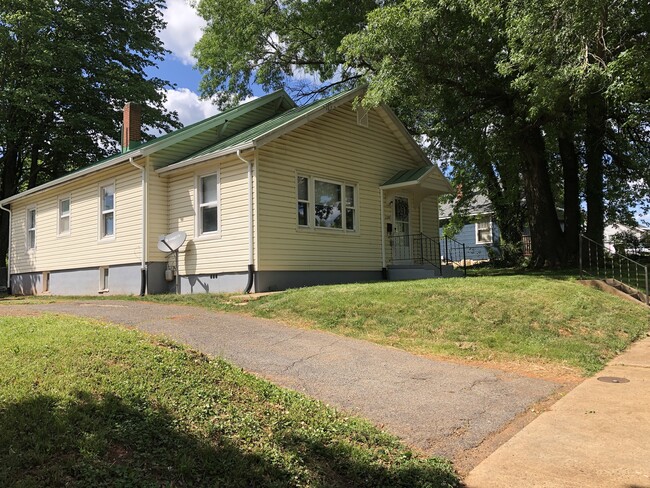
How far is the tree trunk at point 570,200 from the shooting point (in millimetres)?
18536

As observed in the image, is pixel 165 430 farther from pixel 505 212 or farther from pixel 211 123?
pixel 505 212

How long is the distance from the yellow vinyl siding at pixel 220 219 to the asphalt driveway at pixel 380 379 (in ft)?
14.5

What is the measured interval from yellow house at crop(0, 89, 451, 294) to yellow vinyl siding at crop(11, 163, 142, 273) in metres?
0.06

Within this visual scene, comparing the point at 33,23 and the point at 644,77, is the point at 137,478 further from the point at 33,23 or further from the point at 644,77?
the point at 33,23

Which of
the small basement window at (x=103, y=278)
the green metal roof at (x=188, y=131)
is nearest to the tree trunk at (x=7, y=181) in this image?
the green metal roof at (x=188, y=131)

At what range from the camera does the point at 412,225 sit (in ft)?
57.5

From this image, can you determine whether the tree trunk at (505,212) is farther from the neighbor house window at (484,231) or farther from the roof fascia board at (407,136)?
the roof fascia board at (407,136)

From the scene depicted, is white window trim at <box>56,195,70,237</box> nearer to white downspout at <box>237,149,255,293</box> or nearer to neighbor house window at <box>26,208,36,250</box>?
neighbor house window at <box>26,208,36,250</box>

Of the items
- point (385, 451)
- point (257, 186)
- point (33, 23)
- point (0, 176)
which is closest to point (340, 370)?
point (385, 451)

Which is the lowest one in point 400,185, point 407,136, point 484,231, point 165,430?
point 165,430

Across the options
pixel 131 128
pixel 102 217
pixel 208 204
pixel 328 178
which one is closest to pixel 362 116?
pixel 328 178

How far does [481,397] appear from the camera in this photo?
18.0 feet

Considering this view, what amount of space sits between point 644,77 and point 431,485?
9701 mm

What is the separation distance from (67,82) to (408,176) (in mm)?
18241
